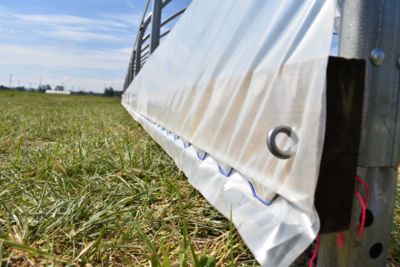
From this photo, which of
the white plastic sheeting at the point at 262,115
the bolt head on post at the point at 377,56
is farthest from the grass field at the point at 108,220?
the bolt head on post at the point at 377,56

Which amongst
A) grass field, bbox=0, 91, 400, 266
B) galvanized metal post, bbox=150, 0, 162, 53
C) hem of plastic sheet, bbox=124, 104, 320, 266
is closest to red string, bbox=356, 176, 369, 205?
hem of plastic sheet, bbox=124, 104, 320, 266

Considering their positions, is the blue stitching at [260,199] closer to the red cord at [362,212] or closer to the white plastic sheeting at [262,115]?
the white plastic sheeting at [262,115]

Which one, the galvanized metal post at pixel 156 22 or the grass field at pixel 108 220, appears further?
the galvanized metal post at pixel 156 22

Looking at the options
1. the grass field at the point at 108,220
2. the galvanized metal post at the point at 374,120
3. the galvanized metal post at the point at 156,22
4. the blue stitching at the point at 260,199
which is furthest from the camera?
the galvanized metal post at the point at 156,22

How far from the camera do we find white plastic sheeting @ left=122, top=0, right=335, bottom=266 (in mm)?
575

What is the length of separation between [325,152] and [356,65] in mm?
150

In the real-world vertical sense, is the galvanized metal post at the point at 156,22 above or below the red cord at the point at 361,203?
above

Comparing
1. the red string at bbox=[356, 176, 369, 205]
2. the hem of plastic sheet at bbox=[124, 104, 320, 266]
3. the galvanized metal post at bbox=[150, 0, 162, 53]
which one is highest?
the galvanized metal post at bbox=[150, 0, 162, 53]

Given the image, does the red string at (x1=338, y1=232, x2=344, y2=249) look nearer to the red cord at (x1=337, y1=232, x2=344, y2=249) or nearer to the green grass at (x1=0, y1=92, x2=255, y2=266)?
the red cord at (x1=337, y1=232, x2=344, y2=249)

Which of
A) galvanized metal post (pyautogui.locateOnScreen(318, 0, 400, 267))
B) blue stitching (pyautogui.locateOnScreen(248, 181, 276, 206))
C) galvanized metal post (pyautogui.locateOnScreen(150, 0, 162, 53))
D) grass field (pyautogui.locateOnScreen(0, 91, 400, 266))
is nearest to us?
galvanized metal post (pyautogui.locateOnScreen(318, 0, 400, 267))

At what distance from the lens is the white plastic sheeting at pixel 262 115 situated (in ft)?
1.89

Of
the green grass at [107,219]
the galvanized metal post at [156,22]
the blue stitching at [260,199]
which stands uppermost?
the galvanized metal post at [156,22]

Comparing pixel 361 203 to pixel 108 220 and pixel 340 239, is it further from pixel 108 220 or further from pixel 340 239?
pixel 108 220

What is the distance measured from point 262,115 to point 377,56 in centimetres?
26
